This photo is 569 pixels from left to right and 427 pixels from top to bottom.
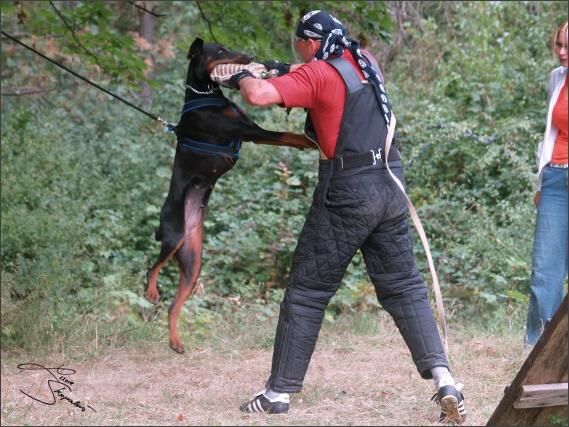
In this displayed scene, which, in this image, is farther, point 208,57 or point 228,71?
point 208,57

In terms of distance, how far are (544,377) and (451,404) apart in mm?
596

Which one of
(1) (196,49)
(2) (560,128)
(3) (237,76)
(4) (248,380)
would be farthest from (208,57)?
(2) (560,128)

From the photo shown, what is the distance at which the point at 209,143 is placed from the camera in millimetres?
4445

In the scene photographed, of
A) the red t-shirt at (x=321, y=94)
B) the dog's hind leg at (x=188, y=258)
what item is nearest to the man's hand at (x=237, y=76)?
the red t-shirt at (x=321, y=94)

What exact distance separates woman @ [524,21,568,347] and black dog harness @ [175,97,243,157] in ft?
7.11

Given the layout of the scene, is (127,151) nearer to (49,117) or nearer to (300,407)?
(49,117)

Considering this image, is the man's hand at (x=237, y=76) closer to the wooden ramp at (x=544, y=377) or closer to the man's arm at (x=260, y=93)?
the man's arm at (x=260, y=93)

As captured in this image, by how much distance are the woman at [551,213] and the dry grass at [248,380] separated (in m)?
0.44

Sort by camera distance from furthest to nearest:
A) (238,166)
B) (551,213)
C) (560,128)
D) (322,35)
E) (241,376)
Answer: (238,166)
(241,376)
(551,213)
(560,128)
(322,35)

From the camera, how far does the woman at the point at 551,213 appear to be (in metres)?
5.16

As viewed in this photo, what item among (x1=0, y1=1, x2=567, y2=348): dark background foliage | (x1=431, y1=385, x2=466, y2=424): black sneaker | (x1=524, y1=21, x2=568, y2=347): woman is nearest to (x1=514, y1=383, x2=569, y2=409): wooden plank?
(x1=431, y1=385, x2=466, y2=424): black sneaker

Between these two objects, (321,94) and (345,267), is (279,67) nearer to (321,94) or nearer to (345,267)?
(321,94)

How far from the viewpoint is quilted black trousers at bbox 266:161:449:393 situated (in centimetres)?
416

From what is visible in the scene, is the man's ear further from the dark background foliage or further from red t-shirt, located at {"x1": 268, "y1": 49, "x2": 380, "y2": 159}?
the dark background foliage
